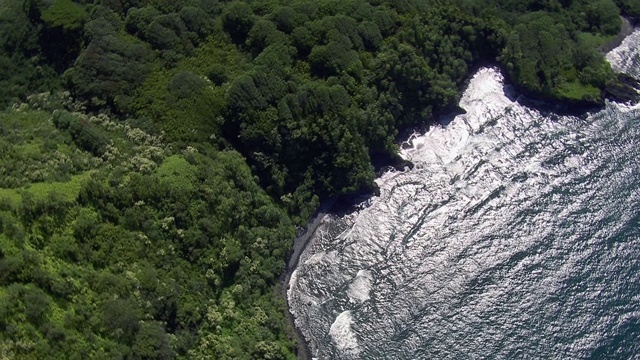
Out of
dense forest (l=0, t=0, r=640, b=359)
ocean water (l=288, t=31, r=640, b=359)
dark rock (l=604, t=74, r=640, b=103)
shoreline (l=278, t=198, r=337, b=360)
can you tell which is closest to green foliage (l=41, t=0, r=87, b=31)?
dense forest (l=0, t=0, r=640, b=359)

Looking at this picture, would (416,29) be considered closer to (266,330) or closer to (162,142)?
(162,142)

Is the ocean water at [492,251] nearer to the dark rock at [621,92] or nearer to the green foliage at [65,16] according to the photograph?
the dark rock at [621,92]

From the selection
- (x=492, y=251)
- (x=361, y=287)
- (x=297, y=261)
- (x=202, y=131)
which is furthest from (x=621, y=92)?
(x=202, y=131)

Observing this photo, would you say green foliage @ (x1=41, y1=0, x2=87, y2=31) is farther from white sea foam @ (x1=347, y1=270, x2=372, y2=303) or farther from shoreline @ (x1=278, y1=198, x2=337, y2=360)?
white sea foam @ (x1=347, y1=270, x2=372, y2=303)

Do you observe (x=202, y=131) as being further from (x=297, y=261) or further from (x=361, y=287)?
(x=361, y=287)

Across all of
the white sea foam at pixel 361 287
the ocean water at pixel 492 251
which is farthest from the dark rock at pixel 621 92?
the white sea foam at pixel 361 287
